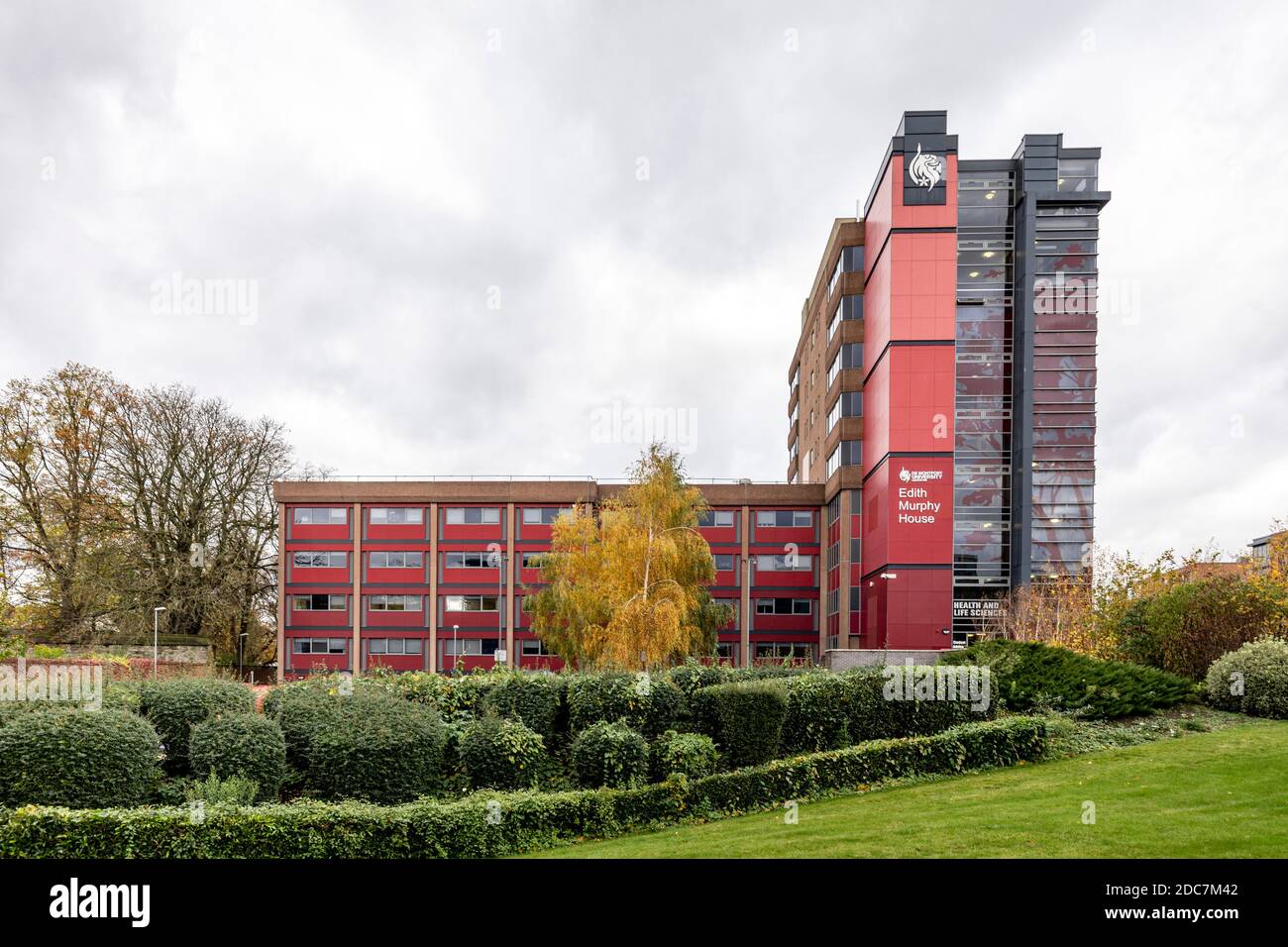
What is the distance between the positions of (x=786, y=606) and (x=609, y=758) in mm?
45658

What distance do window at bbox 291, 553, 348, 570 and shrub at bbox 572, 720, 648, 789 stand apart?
4701 centimetres

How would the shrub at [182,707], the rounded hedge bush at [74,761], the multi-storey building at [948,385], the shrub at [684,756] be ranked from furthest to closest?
the multi-storey building at [948,385], the shrub at [182,707], the shrub at [684,756], the rounded hedge bush at [74,761]

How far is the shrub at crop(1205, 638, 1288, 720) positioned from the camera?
14.7m

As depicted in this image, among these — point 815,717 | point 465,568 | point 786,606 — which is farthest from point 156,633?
point 786,606

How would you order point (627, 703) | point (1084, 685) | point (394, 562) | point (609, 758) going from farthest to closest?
1. point (394, 562)
2. point (1084, 685)
3. point (627, 703)
4. point (609, 758)

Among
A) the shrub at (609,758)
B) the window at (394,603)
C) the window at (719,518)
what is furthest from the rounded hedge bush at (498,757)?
the window at (394,603)

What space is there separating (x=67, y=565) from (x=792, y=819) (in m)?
39.5

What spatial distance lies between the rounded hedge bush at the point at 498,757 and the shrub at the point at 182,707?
3609 millimetres

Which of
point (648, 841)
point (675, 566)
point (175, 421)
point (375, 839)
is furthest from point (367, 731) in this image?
point (175, 421)

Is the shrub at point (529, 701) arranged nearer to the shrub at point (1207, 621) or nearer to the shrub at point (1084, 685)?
the shrub at point (1084, 685)

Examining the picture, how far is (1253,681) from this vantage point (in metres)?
15.0

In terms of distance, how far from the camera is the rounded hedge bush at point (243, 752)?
1162 cm

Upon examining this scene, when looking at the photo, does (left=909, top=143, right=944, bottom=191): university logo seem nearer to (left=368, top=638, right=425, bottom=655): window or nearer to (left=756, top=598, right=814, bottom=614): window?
(left=756, top=598, right=814, bottom=614): window

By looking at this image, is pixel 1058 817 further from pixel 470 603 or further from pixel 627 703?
pixel 470 603
